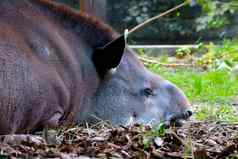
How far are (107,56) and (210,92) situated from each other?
259 centimetres

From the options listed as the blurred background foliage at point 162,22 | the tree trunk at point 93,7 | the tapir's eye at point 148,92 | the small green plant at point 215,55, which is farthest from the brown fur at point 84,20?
the blurred background foliage at point 162,22

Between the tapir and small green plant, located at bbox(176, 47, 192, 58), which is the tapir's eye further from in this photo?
small green plant, located at bbox(176, 47, 192, 58)

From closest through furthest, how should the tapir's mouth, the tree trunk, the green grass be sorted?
the tapir's mouth < the green grass < the tree trunk

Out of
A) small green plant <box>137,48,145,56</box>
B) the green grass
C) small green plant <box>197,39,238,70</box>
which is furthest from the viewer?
small green plant <box>137,48,145,56</box>

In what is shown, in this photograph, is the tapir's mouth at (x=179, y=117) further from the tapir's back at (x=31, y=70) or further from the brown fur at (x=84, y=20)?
the tapir's back at (x=31, y=70)

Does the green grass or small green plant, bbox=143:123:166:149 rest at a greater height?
the green grass

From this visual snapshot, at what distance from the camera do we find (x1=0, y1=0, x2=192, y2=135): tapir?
4062 millimetres

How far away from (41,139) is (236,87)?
174 inches

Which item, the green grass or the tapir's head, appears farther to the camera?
the green grass

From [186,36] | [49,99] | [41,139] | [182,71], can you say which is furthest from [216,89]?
[186,36]

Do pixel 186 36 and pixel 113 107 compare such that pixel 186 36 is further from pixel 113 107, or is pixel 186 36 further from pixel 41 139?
pixel 41 139

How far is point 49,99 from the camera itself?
4.29 m

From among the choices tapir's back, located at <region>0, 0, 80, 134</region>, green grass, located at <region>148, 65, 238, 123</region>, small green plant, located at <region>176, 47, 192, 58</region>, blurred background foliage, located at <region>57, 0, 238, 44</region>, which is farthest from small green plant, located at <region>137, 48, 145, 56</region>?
tapir's back, located at <region>0, 0, 80, 134</region>

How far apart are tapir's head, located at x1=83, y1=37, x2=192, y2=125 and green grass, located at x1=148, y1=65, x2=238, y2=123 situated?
0.27 metres
